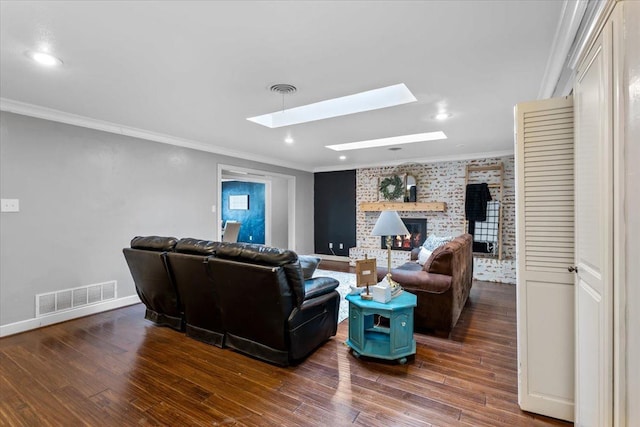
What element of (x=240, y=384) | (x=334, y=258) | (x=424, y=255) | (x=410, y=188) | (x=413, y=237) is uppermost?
(x=410, y=188)

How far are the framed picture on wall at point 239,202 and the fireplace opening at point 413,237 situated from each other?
4.80 meters

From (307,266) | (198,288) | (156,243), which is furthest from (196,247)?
(307,266)

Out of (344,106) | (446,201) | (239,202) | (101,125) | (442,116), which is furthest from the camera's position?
(239,202)

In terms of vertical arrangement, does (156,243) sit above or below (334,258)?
above

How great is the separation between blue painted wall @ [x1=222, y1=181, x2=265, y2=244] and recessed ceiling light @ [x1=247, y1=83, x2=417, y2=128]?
5.06 meters

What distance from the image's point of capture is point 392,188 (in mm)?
6766

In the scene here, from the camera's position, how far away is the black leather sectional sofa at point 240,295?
2.35m

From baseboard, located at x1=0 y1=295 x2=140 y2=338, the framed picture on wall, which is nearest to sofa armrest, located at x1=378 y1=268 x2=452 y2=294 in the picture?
baseboard, located at x1=0 y1=295 x2=140 y2=338

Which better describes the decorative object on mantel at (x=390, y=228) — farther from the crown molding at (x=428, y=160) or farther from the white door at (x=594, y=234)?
the crown molding at (x=428, y=160)

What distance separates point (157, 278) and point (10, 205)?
176 cm

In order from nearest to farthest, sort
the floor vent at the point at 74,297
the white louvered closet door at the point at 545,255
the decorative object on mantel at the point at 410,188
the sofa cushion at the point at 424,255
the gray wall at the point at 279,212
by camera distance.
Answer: the white louvered closet door at the point at 545,255 < the floor vent at the point at 74,297 < the sofa cushion at the point at 424,255 < the decorative object on mantel at the point at 410,188 < the gray wall at the point at 279,212

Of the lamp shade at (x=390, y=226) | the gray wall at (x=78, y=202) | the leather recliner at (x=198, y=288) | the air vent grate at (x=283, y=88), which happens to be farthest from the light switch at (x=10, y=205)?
the lamp shade at (x=390, y=226)

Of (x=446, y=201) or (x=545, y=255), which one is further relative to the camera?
(x=446, y=201)

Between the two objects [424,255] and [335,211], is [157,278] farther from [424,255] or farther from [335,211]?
[335,211]
